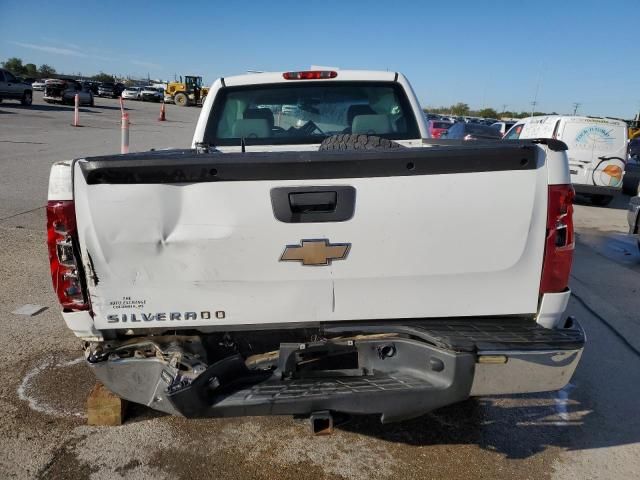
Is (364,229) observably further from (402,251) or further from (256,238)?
(256,238)

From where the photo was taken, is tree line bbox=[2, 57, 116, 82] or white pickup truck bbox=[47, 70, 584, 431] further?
tree line bbox=[2, 57, 116, 82]

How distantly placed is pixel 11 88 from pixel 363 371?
34162 millimetres

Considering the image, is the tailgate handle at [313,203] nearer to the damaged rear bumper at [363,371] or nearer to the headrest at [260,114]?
the damaged rear bumper at [363,371]

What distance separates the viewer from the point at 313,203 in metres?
2.37

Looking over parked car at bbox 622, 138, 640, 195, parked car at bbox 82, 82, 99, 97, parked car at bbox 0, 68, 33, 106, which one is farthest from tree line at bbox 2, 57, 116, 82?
parked car at bbox 622, 138, 640, 195

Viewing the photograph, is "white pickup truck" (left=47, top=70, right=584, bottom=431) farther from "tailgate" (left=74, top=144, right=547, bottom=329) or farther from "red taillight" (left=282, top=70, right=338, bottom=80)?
"red taillight" (left=282, top=70, right=338, bottom=80)

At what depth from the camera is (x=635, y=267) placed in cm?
720

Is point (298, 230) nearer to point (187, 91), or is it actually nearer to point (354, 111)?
point (354, 111)

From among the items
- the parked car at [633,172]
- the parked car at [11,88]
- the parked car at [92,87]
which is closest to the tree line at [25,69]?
the parked car at [92,87]

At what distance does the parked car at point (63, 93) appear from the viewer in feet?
122

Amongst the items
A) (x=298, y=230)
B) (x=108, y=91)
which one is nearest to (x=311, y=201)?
(x=298, y=230)

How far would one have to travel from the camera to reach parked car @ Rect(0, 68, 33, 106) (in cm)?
2967

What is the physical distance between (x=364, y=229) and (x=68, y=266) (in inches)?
53.9

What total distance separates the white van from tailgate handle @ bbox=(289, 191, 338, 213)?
1090cm
